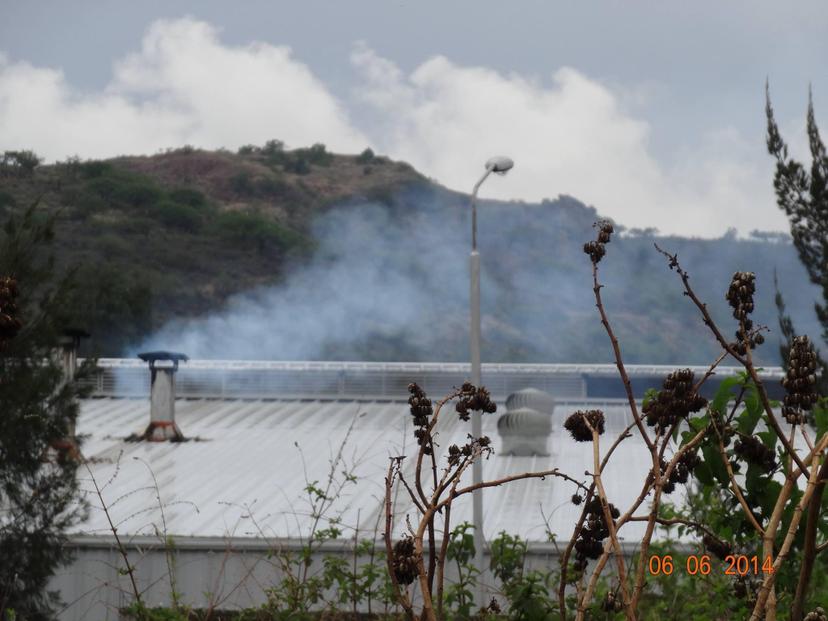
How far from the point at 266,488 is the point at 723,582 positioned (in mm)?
12658

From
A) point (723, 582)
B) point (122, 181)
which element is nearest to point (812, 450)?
point (723, 582)

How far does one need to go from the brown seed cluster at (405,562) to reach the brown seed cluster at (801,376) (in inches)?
28.2

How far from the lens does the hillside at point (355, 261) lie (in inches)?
3132

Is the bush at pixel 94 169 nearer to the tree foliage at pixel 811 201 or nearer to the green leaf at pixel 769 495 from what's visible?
the tree foliage at pixel 811 201

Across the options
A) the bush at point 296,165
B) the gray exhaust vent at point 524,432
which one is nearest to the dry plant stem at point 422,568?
the gray exhaust vent at point 524,432

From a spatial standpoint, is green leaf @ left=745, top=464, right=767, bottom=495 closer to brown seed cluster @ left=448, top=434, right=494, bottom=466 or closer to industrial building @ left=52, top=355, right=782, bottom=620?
brown seed cluster @ left=448, top=434, right=494, bottom=466

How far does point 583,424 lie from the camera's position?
261 cm

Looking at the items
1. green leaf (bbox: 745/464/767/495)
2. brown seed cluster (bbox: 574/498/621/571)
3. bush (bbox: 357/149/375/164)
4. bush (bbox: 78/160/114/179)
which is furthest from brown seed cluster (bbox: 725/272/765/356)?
bush (bbox: 357/149/375/164)

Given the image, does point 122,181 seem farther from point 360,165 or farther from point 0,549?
point 0,549

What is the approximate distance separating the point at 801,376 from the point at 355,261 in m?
93.5

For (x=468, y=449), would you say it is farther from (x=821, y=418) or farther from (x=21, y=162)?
(x=21, y=162)

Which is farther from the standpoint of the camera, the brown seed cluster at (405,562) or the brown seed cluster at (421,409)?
the brown seed cluster at (421,409)

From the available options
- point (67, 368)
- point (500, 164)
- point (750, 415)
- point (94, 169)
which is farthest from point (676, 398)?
point (94, 169)

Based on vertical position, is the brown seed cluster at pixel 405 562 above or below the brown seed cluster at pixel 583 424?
below
